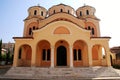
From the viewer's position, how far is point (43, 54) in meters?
19.7

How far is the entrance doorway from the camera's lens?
62.5 ft

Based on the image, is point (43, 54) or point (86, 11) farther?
point (86, 11)

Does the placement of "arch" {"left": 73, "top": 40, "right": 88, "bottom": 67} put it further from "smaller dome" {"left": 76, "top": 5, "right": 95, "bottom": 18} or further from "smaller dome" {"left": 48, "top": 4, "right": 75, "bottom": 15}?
"smaller dome" {"left": 48, "top": 4, "right": 75, "bottom": 15}

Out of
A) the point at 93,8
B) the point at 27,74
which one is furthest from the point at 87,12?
the point at 27,74

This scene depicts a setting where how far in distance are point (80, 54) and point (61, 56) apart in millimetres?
3037

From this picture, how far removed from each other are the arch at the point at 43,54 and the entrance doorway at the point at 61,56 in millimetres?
1587

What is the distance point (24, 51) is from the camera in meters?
20.0

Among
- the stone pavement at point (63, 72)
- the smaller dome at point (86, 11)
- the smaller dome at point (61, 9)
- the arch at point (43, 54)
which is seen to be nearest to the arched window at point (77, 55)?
the stone pavement at point (63, 72)

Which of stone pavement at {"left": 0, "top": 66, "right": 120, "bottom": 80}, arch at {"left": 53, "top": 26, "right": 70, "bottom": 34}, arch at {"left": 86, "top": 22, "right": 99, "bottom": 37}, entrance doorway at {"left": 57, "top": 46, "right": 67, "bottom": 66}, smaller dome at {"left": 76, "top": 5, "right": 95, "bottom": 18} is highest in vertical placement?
smaller dome at {"left": 76, "top": 5, "right": 95, "bottom": 18}

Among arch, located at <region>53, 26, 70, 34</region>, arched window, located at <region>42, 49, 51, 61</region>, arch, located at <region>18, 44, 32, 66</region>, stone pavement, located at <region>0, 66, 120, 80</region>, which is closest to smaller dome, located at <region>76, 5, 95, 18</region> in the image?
arch, located at <region>53, 26, 70, 34</region>

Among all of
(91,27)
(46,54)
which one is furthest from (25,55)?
(91,27)

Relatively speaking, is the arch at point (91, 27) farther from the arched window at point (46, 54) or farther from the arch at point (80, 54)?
the arched window at point (46, 54)

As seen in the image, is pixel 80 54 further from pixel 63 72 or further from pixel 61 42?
pixel 63 72

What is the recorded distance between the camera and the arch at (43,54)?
18970 millimetres
